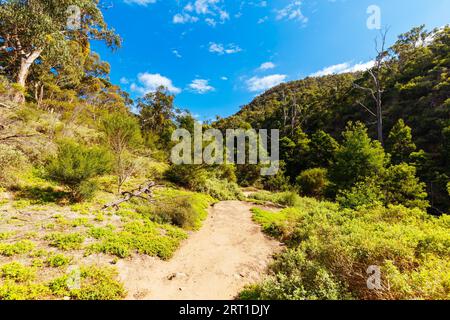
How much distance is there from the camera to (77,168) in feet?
29.7

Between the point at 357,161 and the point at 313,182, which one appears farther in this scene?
the point at 313,182

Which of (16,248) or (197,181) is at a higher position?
(197,181)

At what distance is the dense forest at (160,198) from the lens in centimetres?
430

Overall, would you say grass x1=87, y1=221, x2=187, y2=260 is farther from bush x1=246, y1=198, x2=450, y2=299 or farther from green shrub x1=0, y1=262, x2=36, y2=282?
bush x1=246, y1=198, x2=450, y2=299

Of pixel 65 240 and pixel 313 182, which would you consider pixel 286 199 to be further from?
pixel 65 240

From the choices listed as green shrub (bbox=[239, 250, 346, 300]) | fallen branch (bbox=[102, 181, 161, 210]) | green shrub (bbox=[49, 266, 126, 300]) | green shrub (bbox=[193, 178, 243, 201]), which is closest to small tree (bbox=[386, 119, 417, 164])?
green shrub (bbox=[193, 178, 243, 201])

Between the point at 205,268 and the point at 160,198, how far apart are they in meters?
6.73

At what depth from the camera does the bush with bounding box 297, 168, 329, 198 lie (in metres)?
→ 24.0

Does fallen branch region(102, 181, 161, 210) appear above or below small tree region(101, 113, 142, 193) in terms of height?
below

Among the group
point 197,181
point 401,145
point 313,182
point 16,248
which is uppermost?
point 401,145

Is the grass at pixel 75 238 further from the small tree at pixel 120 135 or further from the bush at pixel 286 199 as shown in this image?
the bush at pixel 286 199

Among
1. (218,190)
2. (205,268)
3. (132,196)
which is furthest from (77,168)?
(218,190)

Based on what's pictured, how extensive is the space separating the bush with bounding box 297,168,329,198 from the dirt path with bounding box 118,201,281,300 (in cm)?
1672
